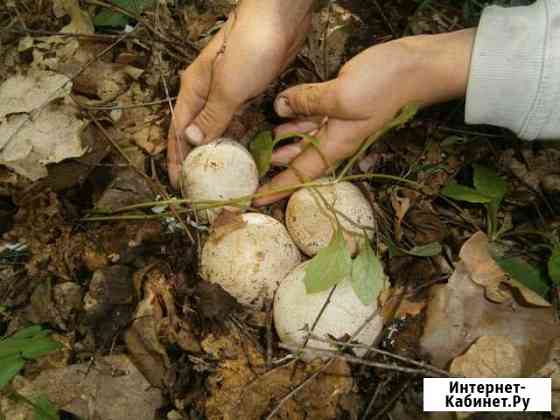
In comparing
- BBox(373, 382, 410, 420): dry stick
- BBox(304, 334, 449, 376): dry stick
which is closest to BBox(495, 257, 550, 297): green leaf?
BBox(304, 334, 449, 376): dry stick

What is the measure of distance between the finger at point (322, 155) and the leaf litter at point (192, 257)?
142 mm

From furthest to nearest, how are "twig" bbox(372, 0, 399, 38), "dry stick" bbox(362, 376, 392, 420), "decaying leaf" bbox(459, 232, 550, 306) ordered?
"twig" bbox(372, 0, 399, 38)
"decaying leaf" bbox(459, 232, 550, 306)
"dry stick" bbox(362, 376, 392, 420)

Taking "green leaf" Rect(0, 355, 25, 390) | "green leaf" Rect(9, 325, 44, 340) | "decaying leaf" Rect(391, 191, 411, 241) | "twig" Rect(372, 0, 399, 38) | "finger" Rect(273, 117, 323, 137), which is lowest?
"green leaf" Rect(9, 325, 44, 340)

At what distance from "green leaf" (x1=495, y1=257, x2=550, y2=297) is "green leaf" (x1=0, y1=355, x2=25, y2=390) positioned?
1661 mm

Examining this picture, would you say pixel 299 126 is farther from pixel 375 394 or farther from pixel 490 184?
pixel 375 394

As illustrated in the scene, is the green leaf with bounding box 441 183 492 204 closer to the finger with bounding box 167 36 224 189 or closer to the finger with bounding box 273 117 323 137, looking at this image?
the finger with bounding box 273 117 323 137

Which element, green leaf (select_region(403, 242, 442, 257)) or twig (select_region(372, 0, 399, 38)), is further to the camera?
twig (select_region(372, 0, 399, 38))

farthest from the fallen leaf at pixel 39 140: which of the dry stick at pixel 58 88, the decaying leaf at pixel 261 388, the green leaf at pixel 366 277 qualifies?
the green leaf at pixel 366 277

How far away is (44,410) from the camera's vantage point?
1.72 metres

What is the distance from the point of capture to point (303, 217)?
6.70ft

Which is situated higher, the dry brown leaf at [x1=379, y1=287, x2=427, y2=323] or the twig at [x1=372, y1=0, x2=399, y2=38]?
the twig at [x1=372, y1=0, x2=399, y2=38]

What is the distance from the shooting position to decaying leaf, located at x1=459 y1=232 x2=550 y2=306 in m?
1.90

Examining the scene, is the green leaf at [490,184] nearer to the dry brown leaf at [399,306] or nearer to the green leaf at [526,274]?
the green leaf at [526,274]

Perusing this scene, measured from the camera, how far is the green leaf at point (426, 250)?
199 cm
